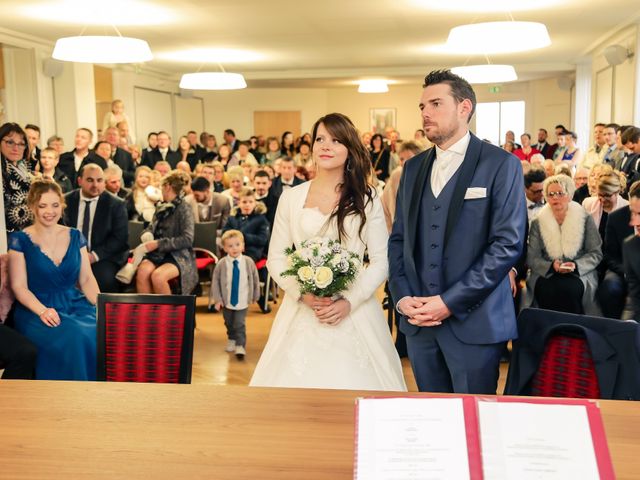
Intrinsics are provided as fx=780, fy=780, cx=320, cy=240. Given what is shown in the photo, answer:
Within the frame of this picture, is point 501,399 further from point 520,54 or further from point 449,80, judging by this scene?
point 520,54

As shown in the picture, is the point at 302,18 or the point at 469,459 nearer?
the point at 469,459

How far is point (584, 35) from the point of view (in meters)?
12.3

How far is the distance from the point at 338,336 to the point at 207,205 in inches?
188

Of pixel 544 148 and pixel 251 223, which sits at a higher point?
pixel 544 148

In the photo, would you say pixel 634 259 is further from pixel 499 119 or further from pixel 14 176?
pixel 499 119

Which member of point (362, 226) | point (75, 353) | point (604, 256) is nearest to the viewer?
point (362, 226)

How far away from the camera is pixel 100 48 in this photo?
7.81 metres

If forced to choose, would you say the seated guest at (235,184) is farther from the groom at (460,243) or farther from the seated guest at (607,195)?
the groom at (460,243)

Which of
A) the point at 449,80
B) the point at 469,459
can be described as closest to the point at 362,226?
the point at 449,80

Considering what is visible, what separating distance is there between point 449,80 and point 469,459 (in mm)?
1789

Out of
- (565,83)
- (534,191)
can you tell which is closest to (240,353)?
(534,191)

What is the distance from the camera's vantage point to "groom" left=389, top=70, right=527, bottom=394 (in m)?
2.77

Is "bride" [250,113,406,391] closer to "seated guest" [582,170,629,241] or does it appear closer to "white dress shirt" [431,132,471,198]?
"white dress shirt" [431,132,471,198]

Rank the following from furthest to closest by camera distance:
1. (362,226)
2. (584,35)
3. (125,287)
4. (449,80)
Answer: (584,35), (125,287), (362,226), (449,80)
